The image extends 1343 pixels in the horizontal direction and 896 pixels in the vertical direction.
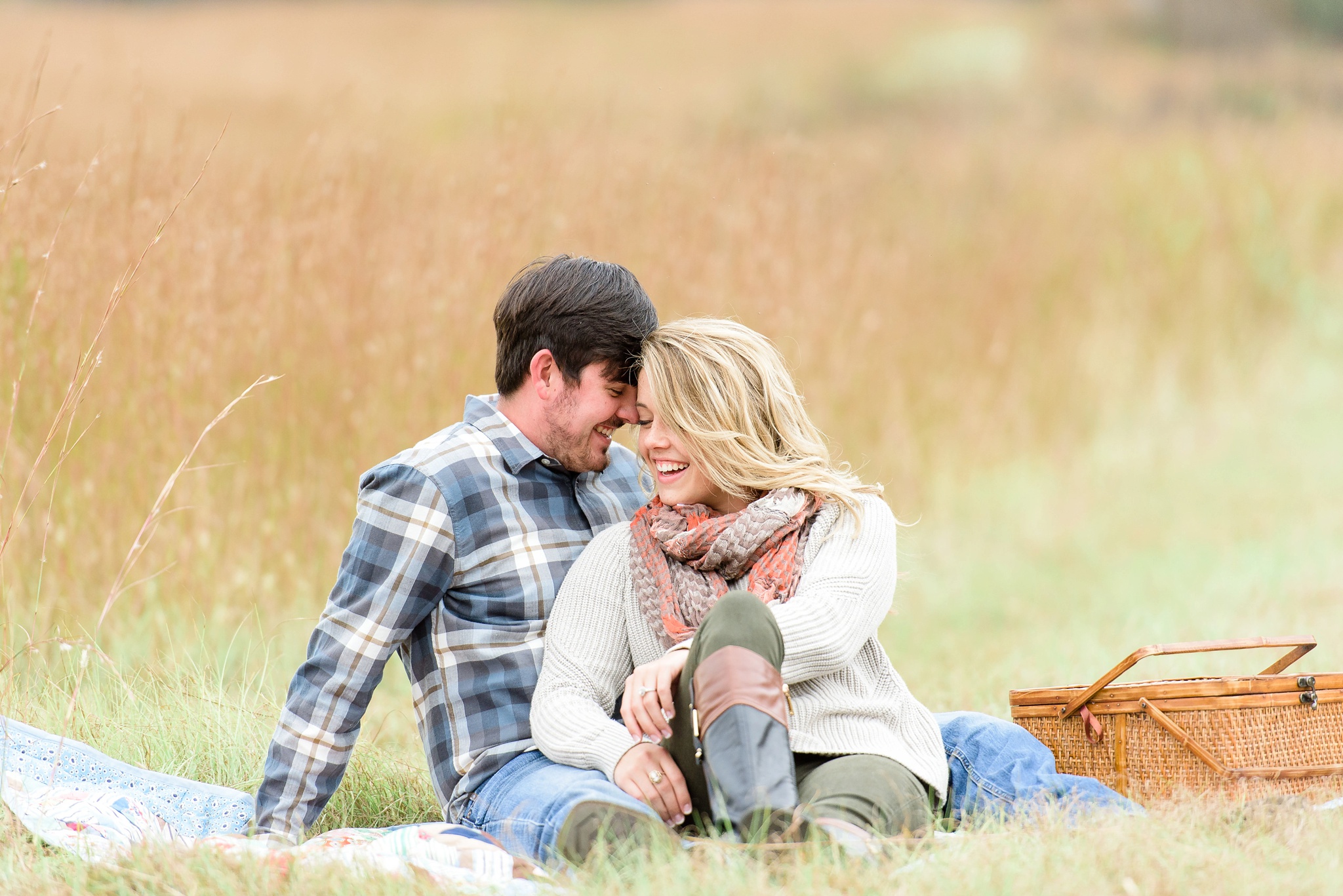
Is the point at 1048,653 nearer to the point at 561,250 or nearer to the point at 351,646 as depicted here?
the point at 561,250

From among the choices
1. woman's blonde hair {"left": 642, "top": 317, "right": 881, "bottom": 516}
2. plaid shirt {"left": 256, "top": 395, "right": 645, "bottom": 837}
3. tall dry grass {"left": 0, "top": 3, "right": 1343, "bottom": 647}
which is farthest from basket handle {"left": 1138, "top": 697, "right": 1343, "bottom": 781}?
tall dry grass {"left": 0, "top": 3, "right": 1343, "bottom": 647}

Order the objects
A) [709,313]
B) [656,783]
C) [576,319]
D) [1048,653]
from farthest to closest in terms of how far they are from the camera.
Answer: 1. [709,313]
2. [1048,653]
3. [576,319]
4. [656,783]

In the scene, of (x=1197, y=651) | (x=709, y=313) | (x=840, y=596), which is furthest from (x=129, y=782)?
(x=709, y=313)

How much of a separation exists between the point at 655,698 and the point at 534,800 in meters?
0.28

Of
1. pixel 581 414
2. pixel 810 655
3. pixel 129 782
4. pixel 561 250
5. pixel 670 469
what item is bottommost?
pixel 129 782

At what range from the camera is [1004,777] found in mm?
2480

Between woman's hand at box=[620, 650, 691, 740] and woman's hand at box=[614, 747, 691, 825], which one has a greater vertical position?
woman's hand at box=[620, 650, 691, 740]

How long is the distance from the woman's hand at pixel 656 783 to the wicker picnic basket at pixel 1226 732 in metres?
0.88

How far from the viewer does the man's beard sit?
260 cm

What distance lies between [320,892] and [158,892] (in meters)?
0.27

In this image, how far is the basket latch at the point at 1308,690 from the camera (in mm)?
2398

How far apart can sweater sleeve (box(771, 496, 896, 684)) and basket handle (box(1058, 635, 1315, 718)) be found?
1.54ft

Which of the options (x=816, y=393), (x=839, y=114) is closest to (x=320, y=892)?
(x=816, y=393)

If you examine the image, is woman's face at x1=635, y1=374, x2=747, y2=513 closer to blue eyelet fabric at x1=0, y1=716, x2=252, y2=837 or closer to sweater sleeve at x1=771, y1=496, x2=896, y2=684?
sweater sleeve at x1=771, y1=496, x2=896, y2=684
